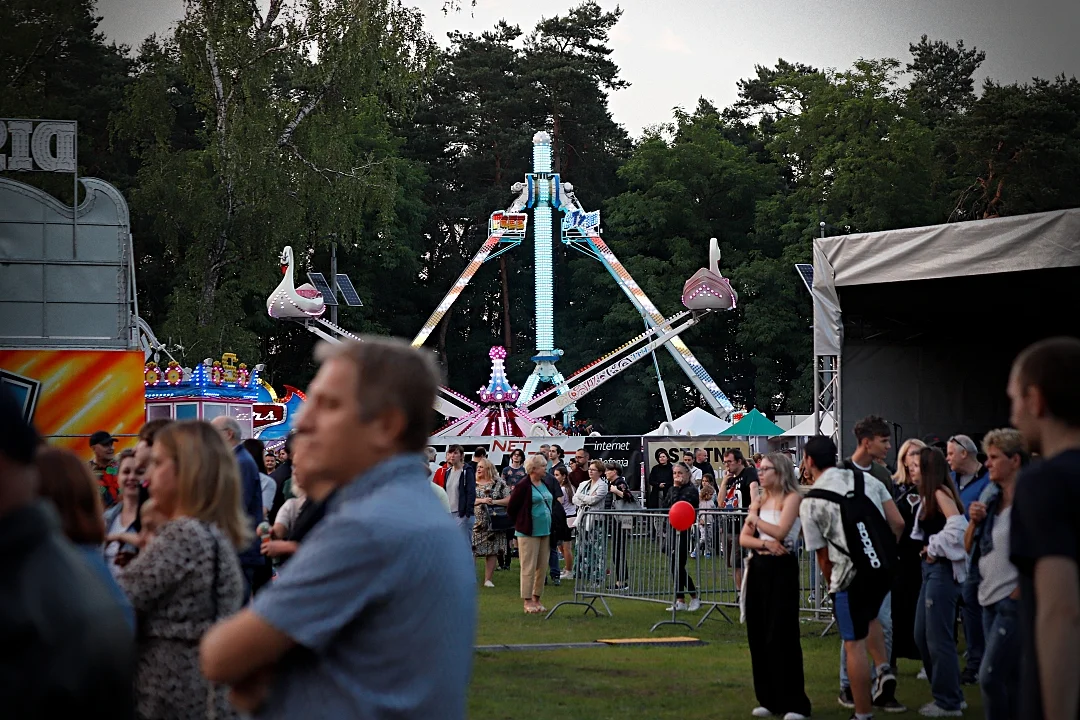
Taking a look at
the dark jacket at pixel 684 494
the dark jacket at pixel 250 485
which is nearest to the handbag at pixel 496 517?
the dark jacket at pixel 684 494

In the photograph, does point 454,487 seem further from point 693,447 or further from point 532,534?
point 693,447

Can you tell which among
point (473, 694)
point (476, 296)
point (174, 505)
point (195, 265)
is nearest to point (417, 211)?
point (476, 296)

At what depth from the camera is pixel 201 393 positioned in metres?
27.2

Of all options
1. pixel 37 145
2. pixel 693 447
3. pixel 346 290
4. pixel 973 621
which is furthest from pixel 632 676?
pixel 346 290

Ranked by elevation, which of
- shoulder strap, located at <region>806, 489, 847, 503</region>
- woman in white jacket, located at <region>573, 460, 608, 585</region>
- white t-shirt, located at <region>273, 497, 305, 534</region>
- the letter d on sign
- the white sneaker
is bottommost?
the white sneaker

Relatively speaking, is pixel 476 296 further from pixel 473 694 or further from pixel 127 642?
pixel 127 642

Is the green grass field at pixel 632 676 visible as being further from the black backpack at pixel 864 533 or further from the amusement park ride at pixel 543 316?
the amusement park ride at pixel 543 316

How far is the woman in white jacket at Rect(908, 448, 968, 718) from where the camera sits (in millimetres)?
9375

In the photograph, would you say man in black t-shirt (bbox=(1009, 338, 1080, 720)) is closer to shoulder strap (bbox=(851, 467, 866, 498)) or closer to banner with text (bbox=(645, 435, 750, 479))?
shoulder strap (bbox=(851, 467, 866, 498))

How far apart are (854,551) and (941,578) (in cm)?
107

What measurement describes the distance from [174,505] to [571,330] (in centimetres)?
5614

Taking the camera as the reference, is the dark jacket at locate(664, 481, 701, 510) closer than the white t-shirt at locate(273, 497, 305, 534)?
No

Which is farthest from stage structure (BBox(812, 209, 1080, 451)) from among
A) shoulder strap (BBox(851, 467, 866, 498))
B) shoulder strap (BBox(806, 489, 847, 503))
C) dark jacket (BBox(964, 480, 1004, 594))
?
dark jacket (BBox(964, 480, 1004, 594))

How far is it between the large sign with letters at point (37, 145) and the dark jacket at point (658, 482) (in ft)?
31.2
